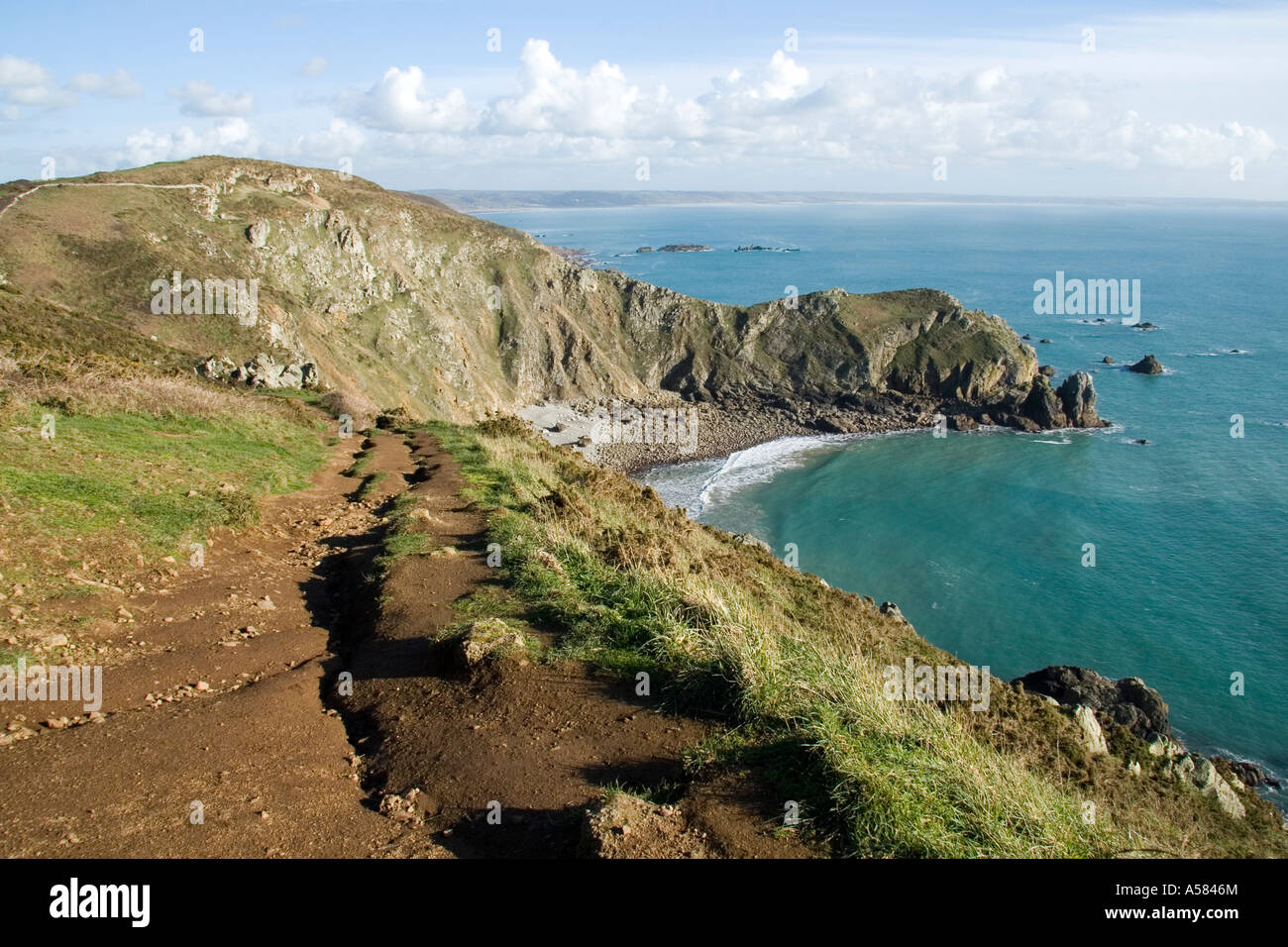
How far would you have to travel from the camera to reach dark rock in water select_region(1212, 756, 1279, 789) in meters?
25.8

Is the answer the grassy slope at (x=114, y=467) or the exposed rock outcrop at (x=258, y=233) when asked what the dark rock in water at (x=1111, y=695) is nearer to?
the grassy slope at (x=114, y=467)

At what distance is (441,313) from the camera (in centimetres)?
7331

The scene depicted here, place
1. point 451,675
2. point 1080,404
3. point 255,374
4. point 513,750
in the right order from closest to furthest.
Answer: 1. point 513,750
2. point 451,675
3. point 255,374
4. point 1080,404

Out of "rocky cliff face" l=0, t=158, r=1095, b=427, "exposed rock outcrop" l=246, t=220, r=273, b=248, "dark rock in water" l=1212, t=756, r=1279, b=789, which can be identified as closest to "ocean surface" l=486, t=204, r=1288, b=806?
"dark rock in water" l=1212, t=756, r=1279, b=789

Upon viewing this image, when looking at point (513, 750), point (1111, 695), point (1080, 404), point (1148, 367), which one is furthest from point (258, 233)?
point (1148, 367)

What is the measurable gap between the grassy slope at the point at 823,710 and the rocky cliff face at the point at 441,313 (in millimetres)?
30284

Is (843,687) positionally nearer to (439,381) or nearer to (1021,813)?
(1021,813)

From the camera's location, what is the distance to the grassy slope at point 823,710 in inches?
256

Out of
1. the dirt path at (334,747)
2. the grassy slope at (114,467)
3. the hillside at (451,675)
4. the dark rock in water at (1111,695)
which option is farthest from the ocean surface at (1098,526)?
the grassy slope at (114,467)

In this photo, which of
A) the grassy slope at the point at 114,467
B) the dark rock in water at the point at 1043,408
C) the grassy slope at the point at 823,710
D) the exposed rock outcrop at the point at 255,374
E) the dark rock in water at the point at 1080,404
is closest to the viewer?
the grassy slope at the point at 823,710

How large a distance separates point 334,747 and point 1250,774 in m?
30.3

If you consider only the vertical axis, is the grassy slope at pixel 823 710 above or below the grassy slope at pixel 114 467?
below

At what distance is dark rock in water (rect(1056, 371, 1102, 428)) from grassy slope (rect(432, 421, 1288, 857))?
2224 inches

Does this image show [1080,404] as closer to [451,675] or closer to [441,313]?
[441,313]
